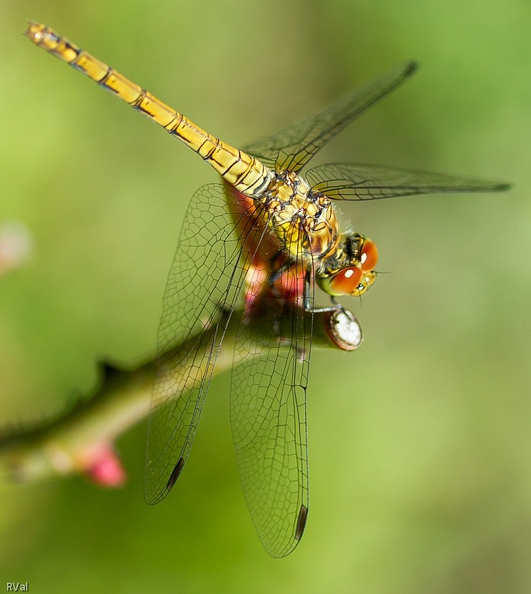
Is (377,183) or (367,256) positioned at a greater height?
(377,183)

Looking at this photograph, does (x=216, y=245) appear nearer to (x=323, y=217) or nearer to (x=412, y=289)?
(x=323, y=217)

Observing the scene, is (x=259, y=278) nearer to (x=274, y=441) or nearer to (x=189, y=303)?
(x=189, y=303)

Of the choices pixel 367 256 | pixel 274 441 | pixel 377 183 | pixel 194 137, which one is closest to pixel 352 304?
→ pixel 377 183

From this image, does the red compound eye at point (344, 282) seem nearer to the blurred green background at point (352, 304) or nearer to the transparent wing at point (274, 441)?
the transparent wing at point (274, 441)

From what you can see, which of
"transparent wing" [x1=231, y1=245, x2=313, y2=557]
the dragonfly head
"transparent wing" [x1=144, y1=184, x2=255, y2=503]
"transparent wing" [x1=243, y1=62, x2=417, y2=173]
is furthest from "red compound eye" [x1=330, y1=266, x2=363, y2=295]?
"transparent wing" [x1=243, y1=62, x2=417, y2=173]

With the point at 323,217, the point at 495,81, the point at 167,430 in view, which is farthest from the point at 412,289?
the point at 167,430

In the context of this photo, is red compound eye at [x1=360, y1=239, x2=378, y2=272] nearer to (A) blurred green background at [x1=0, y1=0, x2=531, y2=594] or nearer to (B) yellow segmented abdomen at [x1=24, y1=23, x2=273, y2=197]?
(B) yellow segmented abdomen at [x1=24, y1=23, x2=273, y2=197]
